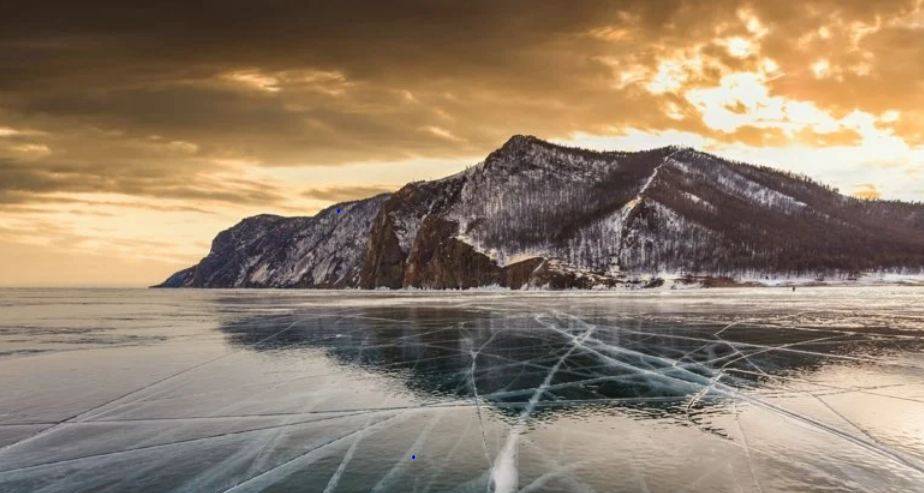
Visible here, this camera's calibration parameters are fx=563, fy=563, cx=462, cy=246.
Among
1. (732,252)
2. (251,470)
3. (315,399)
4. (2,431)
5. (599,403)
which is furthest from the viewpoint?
(732,252)

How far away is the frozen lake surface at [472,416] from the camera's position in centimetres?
809

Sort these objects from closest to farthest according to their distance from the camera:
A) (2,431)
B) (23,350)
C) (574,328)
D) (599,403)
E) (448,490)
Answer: (448,490)
(2,431)
(599,403)
(23,350)
(574,328)

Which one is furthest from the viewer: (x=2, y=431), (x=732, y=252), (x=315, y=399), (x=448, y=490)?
(x=732, y=252)

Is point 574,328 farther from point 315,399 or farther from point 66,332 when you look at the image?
point 66,332

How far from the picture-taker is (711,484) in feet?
24.7

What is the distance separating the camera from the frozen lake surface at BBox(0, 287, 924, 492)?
8.09 meters

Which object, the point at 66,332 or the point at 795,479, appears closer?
the point at 795,479

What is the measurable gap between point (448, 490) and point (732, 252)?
644 ft

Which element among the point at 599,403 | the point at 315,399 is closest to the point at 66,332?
the point at 315,399

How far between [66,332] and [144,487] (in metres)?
28.8

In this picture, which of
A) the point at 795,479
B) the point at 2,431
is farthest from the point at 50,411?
the point at 795,479

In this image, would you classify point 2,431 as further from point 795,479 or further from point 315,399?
point 795,479

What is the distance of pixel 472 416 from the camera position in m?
11.5

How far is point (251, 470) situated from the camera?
27.9ft
